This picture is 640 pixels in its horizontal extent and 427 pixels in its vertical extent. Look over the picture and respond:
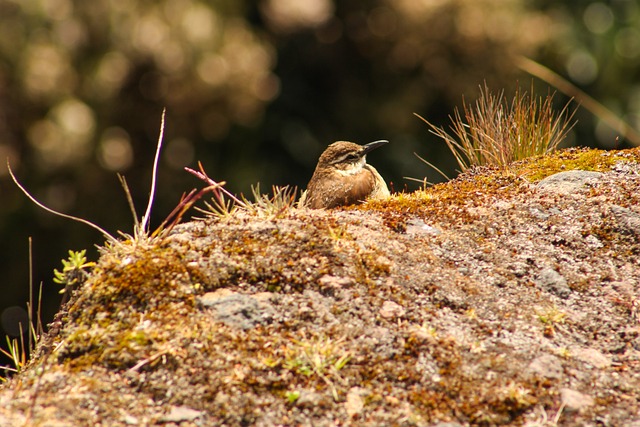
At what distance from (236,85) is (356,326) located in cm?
817

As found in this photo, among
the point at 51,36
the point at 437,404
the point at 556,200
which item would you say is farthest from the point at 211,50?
the point at 437,404

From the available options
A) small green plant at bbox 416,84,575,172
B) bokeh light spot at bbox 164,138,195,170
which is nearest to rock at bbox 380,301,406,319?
small green plant at bbox 416,84,575,172

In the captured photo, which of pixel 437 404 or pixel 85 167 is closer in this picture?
pixel 437 404

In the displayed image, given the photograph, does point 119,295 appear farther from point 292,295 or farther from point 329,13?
point 329,13

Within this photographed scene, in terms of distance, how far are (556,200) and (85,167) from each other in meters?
7.30

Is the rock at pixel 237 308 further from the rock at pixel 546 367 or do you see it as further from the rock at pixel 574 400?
the rock at pixel 574 400

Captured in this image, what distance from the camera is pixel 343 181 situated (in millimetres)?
4902

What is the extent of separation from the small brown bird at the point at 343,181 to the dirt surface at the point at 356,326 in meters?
0.70

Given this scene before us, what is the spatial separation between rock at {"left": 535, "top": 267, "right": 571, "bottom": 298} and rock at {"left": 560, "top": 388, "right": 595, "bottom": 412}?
0.65 m

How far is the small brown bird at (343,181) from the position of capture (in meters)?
4.82

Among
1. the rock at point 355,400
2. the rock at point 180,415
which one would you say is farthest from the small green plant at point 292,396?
the rock at point 180,415

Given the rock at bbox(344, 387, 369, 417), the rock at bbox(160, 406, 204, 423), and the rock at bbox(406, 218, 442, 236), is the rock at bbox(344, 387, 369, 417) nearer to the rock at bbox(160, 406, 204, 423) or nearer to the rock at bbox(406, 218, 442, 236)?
the rock at bbox(160, 406, 204, 423)

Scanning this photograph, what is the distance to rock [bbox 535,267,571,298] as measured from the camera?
142 inches

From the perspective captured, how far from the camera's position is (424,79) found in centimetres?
1288
